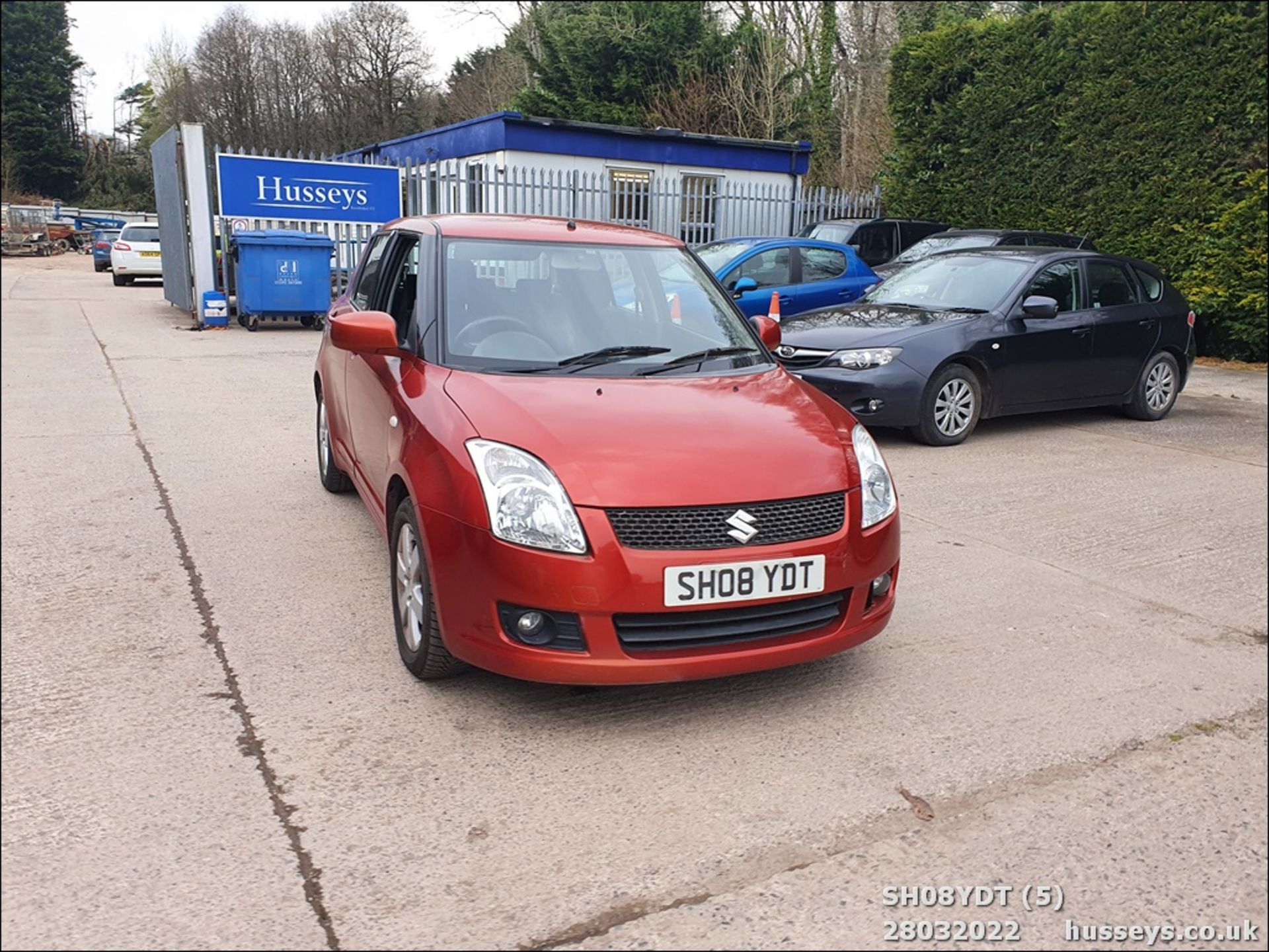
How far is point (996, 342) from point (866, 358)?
1131mm

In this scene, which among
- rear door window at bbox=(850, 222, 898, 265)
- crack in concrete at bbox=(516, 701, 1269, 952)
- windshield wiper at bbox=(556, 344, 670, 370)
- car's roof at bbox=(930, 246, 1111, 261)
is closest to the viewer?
crack in concrete at bbox=(516, 701, 1269, 952)

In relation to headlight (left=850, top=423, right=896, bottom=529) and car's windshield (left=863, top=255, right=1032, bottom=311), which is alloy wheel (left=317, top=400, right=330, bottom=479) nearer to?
headlight (left=850, top=423, right=896, bottom=529)

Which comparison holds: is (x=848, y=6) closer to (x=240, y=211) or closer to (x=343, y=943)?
(x=240, y=211)

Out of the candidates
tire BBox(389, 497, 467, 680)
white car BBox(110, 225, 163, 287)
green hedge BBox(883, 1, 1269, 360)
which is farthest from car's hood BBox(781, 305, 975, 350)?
white car BBox(110, 225, 163, 287)

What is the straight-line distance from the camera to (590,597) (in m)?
3.19

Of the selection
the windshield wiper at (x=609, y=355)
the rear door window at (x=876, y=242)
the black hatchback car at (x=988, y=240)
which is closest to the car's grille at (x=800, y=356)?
the windshield wiper at (x=609, y=355)

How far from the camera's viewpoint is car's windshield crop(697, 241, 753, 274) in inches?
471

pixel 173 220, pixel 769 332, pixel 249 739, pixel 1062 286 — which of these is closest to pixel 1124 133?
pixel 1062 286

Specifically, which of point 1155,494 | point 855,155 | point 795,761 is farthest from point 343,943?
point 855,155

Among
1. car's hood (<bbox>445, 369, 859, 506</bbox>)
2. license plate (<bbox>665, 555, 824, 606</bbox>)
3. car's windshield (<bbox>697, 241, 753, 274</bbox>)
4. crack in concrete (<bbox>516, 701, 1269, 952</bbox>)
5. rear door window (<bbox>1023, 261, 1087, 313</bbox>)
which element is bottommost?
crack in concrete (<bbox>516, 701, 1269, 952</bbox>)

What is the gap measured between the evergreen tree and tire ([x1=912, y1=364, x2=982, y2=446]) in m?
6.48

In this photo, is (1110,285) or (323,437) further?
(1110,285)

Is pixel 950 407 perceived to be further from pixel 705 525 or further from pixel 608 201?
pixel 608 201

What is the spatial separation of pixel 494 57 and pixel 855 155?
25.2 metres
